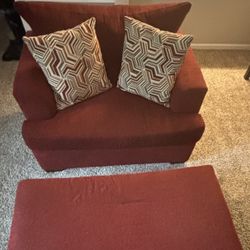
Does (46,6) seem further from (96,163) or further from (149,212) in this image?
(149,212)

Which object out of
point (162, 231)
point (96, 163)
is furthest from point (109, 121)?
point (162, 231)

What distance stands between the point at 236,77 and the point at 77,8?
153 cm

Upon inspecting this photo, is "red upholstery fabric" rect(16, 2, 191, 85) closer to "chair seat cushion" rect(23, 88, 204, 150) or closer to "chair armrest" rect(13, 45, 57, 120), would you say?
"chair armrest" rect(13, 45, 57, 120)

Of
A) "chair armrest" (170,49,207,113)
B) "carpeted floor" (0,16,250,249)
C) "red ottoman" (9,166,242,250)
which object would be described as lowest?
"carpeted floor" (0,16,250,249)

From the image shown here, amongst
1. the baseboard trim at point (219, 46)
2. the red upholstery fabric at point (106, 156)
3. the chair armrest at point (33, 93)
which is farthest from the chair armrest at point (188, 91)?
the baseboard trim at point (219, 46)

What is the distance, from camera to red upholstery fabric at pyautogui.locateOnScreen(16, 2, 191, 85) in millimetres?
1495

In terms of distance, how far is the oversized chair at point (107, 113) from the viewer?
1.42m

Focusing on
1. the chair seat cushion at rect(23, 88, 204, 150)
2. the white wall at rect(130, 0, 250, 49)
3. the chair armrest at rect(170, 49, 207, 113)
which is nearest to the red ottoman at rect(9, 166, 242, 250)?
the chair seat cushion at rect(23, 88, 204, 150)

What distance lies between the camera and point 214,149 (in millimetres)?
1864

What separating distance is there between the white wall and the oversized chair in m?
0.83

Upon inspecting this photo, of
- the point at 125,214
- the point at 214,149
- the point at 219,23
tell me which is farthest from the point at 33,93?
the point at 219,23

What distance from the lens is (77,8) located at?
61.3 inches

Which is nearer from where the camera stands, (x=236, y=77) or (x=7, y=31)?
(x=236, y=77)

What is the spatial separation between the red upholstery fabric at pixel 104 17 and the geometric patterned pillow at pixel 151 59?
9 cm
